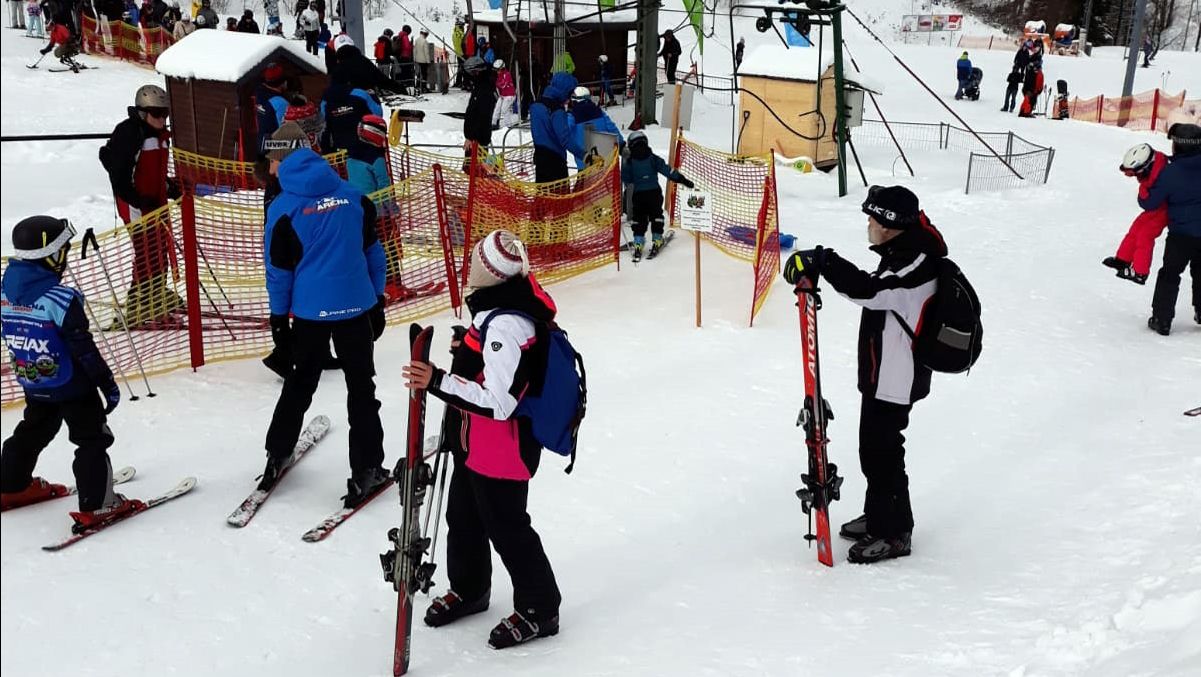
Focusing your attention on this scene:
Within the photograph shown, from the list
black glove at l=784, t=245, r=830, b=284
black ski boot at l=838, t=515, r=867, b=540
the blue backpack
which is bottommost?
black ski boot at l=838, t=515, r=867, b=540

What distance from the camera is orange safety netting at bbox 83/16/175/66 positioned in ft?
78.8

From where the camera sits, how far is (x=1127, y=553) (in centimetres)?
485

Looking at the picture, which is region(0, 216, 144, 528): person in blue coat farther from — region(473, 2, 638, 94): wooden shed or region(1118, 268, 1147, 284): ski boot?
region(473, 2, 638, 94): wooden shed

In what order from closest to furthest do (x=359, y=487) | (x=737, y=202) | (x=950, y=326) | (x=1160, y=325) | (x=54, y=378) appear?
(x=950, y=326), (x=54, y=378), (x=359, y=487), (x=1160, y=325), (x=737, y=202)

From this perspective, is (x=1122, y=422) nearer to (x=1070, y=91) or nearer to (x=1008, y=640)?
(x=1008, y=640)

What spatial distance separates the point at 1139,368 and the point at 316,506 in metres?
6.23

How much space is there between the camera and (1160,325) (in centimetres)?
888

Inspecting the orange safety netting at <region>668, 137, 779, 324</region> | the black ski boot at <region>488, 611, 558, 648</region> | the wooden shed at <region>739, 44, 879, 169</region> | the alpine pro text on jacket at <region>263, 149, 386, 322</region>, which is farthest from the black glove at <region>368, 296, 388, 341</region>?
the wooden shed at <region>739, 44, 879, 169</region>

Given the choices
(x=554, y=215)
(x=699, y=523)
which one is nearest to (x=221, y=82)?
(x=554, y=215)

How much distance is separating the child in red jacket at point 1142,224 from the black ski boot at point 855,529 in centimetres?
490

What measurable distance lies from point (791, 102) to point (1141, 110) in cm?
1262

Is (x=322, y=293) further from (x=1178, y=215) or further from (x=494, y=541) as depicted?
(x=1178, y=215)

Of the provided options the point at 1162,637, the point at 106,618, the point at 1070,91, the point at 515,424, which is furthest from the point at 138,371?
the point at 1070,91

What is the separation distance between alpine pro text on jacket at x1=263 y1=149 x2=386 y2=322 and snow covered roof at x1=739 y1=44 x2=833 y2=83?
12.4 m
